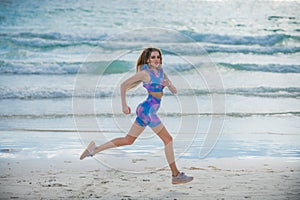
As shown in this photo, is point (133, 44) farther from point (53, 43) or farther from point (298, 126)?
Answer: point (298, 126)

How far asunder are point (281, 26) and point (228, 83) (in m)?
9.17

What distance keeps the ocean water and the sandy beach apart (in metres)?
0.52

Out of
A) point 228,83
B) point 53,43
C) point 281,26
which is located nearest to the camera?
point 228,83

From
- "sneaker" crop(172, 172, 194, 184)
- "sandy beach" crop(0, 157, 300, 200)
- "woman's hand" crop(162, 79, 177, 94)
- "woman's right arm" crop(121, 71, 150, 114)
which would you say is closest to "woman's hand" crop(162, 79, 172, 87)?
"woman's hand" crop(162, 79, 177, 94)

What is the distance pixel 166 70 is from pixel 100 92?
340 cm

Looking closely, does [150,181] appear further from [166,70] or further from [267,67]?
[267,67]

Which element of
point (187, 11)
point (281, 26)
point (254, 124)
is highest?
point (187, 11)

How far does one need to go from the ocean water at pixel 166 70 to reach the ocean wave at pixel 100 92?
0.08 feet

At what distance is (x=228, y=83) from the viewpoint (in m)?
13.8

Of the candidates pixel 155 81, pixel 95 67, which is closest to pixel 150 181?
pixel 155 81

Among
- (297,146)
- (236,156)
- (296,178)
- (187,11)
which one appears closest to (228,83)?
(297,146)

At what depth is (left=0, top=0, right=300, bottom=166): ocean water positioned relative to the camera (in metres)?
7.67

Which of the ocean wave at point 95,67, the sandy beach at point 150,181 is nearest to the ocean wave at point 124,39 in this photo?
the ocean wave at point 95,67

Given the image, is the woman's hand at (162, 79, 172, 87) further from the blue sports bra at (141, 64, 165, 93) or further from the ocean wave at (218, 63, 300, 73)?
the ocean wave at (218, 63, 300, 73)
